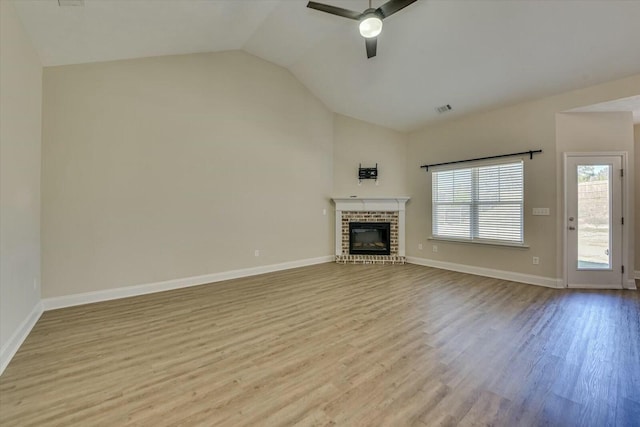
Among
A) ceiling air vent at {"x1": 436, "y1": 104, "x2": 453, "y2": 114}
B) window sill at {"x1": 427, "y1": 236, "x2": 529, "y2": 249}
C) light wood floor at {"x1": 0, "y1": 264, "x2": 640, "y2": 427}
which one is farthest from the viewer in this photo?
ceiling air vent at {"x1": 436, "y1": 104, "x2": 453, "y2": 114}

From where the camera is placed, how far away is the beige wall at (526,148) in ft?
13.7

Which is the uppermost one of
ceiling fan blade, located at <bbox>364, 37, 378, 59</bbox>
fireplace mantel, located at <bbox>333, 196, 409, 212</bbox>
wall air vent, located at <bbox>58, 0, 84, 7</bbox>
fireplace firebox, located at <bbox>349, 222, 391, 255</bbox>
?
ceiling fan blade, located at <bbox>364, 37, 378, 59</bbox>

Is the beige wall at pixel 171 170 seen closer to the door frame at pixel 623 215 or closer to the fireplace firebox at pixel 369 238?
the fireplace firebox at pixel 369 238

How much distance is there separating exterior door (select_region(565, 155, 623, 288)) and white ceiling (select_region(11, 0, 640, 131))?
1.30m

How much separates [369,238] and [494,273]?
260 cm

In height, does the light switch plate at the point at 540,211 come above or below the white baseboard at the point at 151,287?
above

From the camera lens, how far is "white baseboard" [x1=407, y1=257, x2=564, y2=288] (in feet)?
14.0

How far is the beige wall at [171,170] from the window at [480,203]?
9.16 ft

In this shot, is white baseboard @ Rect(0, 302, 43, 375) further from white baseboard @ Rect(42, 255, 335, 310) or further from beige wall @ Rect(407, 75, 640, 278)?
beige wall @ Rect(407, 75, 640, 278)

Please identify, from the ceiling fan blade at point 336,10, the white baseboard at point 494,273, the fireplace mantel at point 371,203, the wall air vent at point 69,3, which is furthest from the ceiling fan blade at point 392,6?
the white baseboard at point 494,273

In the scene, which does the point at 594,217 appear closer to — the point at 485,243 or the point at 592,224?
the point at 592,224

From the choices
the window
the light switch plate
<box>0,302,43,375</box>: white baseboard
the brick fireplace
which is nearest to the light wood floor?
<box>0,302,43,375</box>: white baseboard

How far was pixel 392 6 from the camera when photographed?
2826mm

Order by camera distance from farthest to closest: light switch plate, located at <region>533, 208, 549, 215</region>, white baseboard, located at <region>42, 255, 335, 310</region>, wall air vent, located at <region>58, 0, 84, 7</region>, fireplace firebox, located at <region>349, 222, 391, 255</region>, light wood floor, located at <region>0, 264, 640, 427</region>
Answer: fireplace firebox, located at <region>349, 222, 391, 255</region>, light switch plate, located at <region>533, 208, 549, 215</region>, white baseboard, located at <region>42, 255, 335, 310</region>, wall air vent, located at <region>58, 0, 84, 7</region>, light wood floor, located at <region>0, 264, 640, 427</region>
